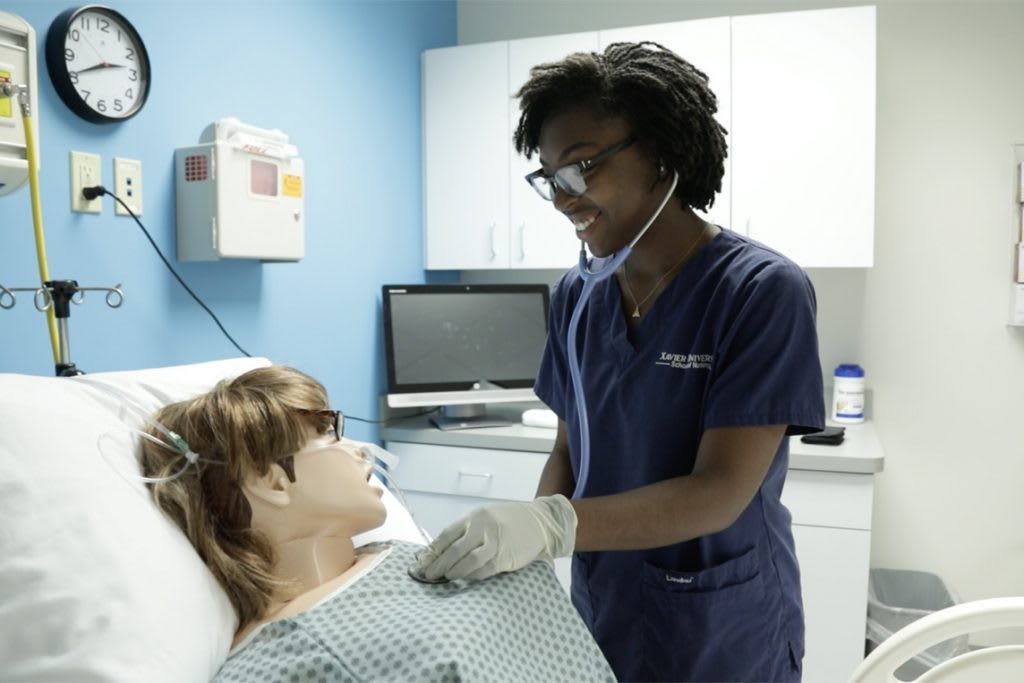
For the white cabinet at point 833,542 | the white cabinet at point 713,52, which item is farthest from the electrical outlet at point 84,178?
the white cabinet at point 713,52

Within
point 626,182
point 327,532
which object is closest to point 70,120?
point 327,532

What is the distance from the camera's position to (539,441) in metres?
2.41

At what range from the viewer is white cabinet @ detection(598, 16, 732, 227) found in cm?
251

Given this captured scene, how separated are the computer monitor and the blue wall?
11 cm

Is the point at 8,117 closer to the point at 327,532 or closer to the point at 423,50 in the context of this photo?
the point at 327,532

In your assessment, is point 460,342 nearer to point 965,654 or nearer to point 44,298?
point 44,298

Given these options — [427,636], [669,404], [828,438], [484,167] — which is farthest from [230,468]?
[484,167]

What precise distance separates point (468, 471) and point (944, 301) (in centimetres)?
158

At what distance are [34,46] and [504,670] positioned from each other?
127 cm

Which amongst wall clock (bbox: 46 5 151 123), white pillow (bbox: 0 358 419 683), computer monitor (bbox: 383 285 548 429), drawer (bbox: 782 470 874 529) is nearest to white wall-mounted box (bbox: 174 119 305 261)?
wall clock (bbox: 46 5 151 123)

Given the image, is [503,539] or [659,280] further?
[659,280]

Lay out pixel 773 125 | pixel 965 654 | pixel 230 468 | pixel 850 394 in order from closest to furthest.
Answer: pixel 965 654, pixel 230 468, pixel 773 125, pixel 850 394

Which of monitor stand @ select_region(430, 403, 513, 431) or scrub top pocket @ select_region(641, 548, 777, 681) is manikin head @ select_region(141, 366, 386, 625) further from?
monitor stand @ select_region(430, 403, 513, 431)

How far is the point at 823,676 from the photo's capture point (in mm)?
2188
